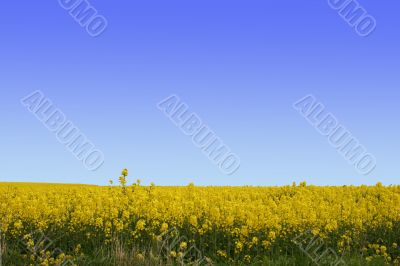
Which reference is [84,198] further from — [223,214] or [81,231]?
[223,214]

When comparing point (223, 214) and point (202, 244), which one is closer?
point (202, 244)

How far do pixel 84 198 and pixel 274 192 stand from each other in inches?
343

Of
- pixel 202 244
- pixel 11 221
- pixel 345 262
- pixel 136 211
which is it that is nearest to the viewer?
pixel 345 262

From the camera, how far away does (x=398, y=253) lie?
1271 centimetres

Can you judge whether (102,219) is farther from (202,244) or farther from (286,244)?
(286,244)

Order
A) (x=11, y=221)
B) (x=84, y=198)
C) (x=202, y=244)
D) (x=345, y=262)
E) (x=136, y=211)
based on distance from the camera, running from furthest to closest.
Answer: (x=84, y=198) < (x=11, y=221) < (x=136, y=211) < (x=202, y=244) < (x=345, y=262)

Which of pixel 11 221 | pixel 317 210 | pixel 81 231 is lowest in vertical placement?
pixel 11 221

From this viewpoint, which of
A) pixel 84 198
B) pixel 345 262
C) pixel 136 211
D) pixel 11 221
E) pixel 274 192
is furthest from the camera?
pixel 274 192

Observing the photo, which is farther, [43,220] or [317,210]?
[317,210]

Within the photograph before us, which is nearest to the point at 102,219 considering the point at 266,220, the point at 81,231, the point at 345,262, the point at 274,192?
the point at 81,231

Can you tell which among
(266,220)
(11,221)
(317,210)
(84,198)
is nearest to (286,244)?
(266,220)

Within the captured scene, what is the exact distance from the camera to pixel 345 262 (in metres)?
9.71

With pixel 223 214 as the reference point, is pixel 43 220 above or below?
below

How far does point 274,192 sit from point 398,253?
779 cm
